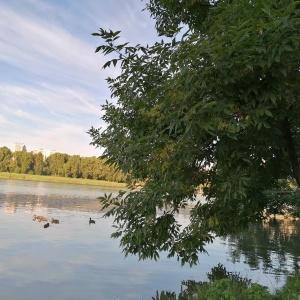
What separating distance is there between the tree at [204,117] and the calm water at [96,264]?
211 inches

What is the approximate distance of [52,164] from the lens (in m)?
117

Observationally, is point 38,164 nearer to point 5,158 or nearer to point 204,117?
point 5,158

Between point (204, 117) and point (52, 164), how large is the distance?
11768 centimetres

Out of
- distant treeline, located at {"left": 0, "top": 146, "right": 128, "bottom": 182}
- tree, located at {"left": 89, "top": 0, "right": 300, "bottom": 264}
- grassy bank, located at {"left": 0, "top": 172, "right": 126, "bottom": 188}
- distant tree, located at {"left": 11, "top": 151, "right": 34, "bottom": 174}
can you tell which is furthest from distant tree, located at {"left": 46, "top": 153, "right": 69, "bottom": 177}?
tree, located at {"left": 89, "top": 0, "right": 300, "bottom": 264}

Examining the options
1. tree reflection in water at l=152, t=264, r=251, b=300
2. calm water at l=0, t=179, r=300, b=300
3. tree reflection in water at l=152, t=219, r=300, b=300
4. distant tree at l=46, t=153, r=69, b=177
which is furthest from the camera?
distant tree at l=46, t=153, r=69, b=177

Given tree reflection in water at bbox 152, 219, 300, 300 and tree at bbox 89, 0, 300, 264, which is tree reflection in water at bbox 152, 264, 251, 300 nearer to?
tree reflection in water at bbox 152, 219, 300, 300

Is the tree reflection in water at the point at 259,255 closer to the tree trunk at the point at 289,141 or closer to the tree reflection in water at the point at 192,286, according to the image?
the tree reflection in water at the point at 192,286

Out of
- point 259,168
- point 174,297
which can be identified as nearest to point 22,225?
point 174,297

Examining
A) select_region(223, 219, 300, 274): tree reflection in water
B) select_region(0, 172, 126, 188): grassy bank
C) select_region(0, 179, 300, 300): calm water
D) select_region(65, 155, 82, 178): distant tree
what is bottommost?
select_region(0, 179, 300, 300): calm water

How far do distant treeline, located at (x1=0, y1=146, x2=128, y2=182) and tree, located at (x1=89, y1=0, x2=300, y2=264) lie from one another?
347 ft

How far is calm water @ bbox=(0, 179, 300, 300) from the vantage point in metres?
13.3

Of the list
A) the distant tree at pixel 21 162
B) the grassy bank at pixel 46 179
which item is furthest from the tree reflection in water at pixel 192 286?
the distant tree at pixel 21 162

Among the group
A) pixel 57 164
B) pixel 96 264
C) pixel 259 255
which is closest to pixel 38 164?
pixel 57 164

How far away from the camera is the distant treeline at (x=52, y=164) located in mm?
113250
